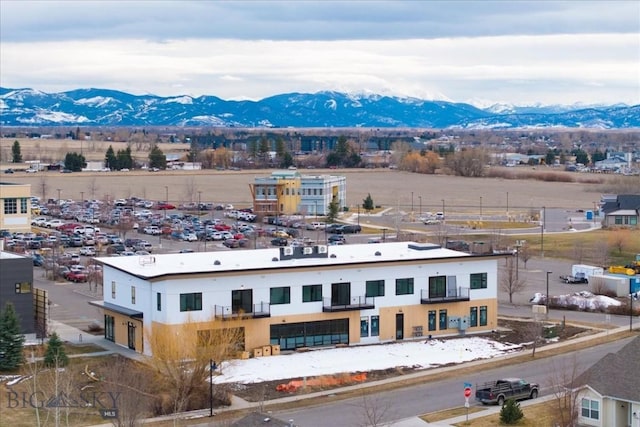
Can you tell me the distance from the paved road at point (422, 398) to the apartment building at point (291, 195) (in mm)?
64960

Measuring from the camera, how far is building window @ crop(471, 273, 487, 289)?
4909 centimetres

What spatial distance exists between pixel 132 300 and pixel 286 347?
20.0ft

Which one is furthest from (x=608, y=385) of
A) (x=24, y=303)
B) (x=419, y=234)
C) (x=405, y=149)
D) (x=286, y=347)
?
(x=405, y=149)

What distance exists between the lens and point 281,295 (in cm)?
4494

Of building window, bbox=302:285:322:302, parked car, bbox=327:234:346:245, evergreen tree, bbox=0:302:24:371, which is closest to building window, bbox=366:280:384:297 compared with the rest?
building window, bbox=302:285:322:302

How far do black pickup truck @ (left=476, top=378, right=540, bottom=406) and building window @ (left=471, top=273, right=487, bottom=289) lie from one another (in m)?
11.5

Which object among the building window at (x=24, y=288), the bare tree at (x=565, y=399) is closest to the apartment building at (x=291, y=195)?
the building window at (x=24, y=288)

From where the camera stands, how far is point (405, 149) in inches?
7756

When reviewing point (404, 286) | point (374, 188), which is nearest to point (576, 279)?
point (404, 286)

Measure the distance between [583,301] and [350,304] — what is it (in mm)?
14606

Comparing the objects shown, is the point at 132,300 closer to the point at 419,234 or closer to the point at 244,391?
the point at 244,391

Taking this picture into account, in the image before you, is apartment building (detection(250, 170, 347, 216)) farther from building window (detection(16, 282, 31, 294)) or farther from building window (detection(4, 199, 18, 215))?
building window (detection(16, 282, 31, 294))

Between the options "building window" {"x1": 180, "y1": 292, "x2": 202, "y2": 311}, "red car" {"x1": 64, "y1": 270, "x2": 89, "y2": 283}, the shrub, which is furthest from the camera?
"red car" {"x1": 64, "y1": 270, "x2": 89, "y2": 283}

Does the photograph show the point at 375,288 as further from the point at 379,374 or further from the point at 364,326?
the point at 379,374
